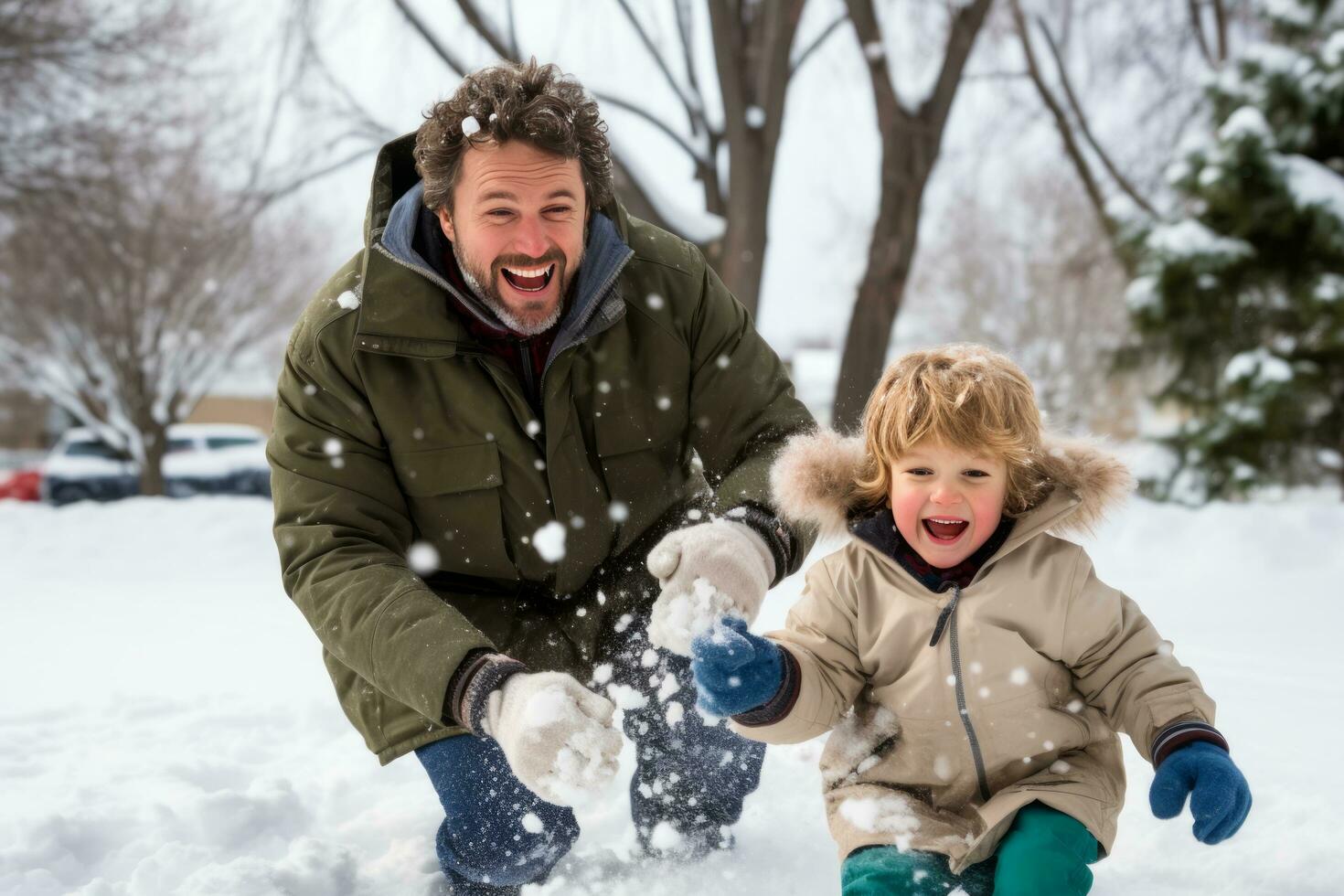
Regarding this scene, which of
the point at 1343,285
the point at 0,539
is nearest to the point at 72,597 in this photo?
the point at 0,539

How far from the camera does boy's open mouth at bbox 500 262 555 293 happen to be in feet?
7.66

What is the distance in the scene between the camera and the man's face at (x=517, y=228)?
2.33 m

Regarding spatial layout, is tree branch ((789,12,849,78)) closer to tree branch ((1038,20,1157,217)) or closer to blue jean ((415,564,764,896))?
tree branch ((1038,20,1157,217))

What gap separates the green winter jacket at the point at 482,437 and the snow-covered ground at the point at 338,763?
393 mm

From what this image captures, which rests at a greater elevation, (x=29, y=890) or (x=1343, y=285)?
(x=1343, y=285)

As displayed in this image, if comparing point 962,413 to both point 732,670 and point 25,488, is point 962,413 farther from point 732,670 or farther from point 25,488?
point 25,488

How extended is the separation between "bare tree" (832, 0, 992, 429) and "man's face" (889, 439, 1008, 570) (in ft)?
19.2

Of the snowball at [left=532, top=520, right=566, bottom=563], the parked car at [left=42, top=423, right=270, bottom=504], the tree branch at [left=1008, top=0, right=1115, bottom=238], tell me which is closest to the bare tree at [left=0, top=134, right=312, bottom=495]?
the parked car at [left=42, top=423, right=270, bottom=504]

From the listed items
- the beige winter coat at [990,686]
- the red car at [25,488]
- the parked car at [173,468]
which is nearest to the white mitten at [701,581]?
the beige winter coat at [990,686]

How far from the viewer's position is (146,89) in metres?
12.1

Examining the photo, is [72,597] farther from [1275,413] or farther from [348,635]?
[1275,413]

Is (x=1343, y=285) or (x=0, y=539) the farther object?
(x=0, y=539)

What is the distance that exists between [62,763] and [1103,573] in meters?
4.82

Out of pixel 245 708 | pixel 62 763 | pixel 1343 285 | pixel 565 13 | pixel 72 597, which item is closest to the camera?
pixel 62 763
